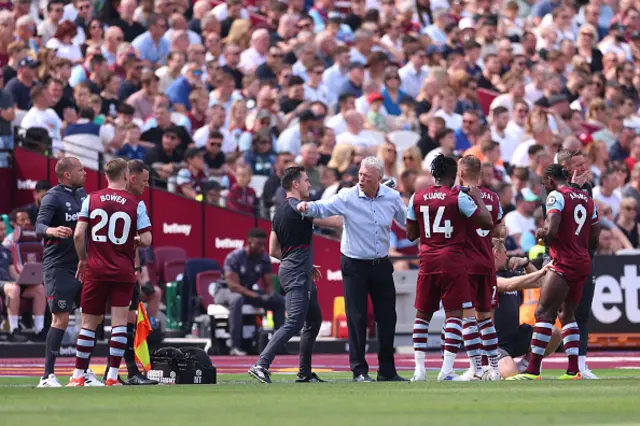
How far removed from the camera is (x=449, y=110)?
93.3 feet

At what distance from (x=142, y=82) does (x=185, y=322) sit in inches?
175

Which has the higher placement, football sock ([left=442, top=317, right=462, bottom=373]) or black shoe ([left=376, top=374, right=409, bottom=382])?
football sock ([left=442, top=317, right=462, bottom=373])

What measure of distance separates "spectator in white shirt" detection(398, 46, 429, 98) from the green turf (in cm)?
1618

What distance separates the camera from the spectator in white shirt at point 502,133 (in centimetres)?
2836

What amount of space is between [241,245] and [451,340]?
37.1ft

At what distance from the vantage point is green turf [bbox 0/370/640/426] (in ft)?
33.4

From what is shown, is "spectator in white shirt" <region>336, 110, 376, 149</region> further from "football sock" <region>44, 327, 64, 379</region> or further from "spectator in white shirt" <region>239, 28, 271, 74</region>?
"football sock" <region>44, 327, 64, 379</region>

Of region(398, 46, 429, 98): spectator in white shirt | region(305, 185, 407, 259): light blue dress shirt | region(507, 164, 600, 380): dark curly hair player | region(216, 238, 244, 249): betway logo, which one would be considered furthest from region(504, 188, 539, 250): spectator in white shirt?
region(305, 185, 407, 259): light blue dress shirt

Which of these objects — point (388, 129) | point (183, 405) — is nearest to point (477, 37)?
point (388, 129)

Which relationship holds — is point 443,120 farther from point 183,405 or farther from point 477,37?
point 183,405

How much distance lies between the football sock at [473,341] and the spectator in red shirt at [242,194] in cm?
1061

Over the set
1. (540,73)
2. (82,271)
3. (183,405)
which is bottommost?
(183,405)

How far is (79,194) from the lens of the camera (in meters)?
15.7

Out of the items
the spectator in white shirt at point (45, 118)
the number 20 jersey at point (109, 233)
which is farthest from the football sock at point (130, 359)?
the spectator in white shirt at point (45, 118)
